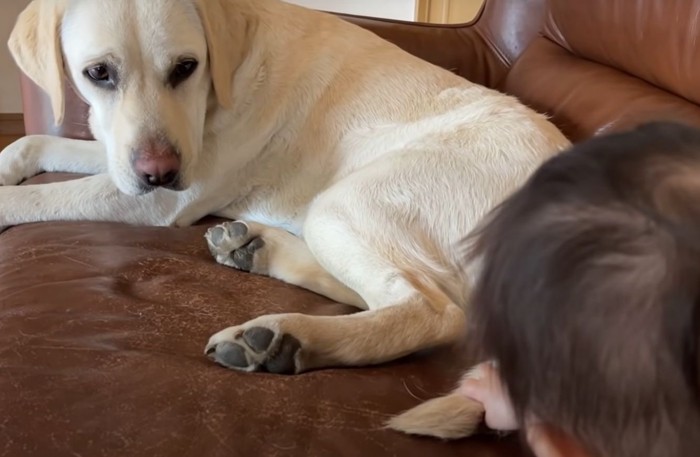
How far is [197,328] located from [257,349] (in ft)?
0.46

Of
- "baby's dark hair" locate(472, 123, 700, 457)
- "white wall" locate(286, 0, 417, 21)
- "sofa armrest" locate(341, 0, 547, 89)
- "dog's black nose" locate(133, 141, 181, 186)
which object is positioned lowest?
"white wall" locate(286, 0, 417, 21)

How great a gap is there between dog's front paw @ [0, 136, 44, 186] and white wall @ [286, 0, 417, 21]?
202 cm

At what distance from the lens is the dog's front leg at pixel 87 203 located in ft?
5.44

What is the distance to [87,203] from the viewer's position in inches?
65.7

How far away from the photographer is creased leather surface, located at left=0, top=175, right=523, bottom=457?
0.94 m

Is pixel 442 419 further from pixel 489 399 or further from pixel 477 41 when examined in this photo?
pixel 477 41

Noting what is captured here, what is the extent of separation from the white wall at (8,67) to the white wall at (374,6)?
1.27 meters

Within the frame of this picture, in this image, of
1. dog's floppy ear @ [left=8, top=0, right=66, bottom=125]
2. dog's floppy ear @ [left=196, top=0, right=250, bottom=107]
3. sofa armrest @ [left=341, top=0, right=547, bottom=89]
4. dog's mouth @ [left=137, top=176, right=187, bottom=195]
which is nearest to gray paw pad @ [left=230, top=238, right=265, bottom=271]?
dog's mouth @ [left=137, top=176, right=187, bottom=195]

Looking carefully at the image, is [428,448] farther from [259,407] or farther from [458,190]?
[458,190]

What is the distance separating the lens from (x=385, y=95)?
5.69 ft

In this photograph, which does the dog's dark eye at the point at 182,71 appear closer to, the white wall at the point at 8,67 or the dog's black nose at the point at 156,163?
the dog's black nose at the point at 156,163

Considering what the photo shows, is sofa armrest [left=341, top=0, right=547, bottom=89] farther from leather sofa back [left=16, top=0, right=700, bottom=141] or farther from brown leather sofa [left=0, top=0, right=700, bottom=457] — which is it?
brown leather sofa [left=0, top=0, right=700, bottom=457]

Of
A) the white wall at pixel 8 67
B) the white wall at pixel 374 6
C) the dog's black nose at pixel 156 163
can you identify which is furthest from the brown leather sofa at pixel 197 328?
the white wall at pixel 8 67

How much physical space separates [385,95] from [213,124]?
1.19 feet
